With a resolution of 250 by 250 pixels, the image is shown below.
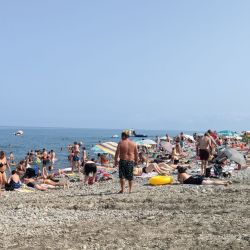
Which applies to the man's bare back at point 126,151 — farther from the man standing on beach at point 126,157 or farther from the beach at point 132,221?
the beach at point 132,221

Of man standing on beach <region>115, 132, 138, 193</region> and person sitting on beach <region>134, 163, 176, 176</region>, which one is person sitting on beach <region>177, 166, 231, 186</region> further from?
person sitting on beach <region>134, 163, 176, 176</region>

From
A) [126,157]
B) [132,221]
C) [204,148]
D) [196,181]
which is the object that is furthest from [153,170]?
[132,221]

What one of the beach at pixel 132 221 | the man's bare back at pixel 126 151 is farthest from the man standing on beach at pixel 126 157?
the beach at pixel 132 221

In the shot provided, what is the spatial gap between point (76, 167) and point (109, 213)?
17336 mm

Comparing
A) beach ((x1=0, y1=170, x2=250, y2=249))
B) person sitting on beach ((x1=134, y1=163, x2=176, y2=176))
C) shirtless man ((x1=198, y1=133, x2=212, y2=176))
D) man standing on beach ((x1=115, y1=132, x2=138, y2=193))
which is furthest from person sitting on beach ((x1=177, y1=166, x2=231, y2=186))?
person sitting on beach ((x1=134, y1=163, x2=176, y2=176))

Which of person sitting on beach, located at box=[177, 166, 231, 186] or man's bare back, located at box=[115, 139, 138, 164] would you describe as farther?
person sitting on beach, located at box=[177, 166, 231, 186]

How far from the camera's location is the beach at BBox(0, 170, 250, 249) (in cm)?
704

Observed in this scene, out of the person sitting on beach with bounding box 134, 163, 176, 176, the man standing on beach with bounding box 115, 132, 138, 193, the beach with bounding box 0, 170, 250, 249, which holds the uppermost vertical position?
the man standing on beach with bounding box 115, 132, 138, 193

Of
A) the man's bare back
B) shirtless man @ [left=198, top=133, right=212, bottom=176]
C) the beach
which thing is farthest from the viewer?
shirtless man @ [left=198, top=133, right=212, bottom=176]

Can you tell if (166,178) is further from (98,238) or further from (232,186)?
(98,238)

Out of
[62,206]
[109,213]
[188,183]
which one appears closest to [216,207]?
[109,213]

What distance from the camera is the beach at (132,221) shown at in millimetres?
7043

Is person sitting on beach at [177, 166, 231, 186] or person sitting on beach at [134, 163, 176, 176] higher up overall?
person sitting on beach at [177, 166, 231, 186]

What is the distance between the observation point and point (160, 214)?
9273 mm
